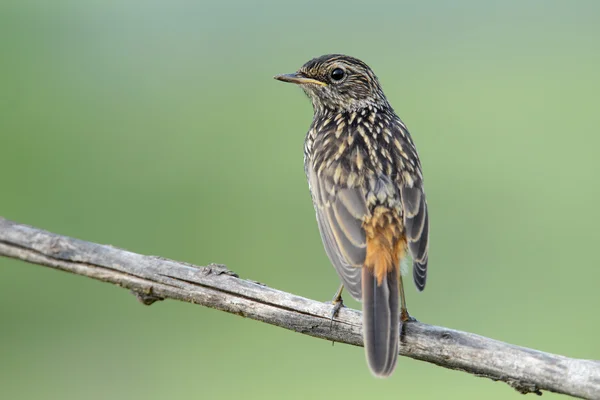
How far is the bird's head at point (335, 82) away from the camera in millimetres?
6672

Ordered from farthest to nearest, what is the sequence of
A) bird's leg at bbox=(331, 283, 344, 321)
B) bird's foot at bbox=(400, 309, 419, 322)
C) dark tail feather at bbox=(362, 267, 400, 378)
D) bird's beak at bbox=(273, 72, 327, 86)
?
bird's beak at bbox=(273, 72, 327, 86) → bird's foot at bbox=(400, 309, 419, 322) → bird's leg at bbox=(331, 283, 344, 321) → dark tail feather at bbox=(362, 267, 400, 378)

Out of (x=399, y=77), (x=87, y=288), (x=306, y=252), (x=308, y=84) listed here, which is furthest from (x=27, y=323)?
(x=399, y=77)

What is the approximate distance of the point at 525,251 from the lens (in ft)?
36.8

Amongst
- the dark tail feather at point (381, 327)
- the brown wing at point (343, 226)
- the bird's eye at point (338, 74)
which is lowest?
the dark tail feather at point (381, 327)

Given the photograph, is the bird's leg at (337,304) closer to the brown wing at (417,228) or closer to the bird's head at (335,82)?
the brown wing at (417,228)

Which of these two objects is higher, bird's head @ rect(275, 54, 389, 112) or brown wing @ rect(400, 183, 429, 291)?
bird's head @ rect(275, 54, 389, 112)

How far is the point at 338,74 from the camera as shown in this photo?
671 centimetres

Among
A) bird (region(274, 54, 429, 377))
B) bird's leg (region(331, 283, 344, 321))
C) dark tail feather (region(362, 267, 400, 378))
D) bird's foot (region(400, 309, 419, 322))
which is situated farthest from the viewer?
bird's foot (region(400, 309, 419, 322))

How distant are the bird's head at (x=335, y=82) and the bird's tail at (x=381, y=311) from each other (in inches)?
74.7

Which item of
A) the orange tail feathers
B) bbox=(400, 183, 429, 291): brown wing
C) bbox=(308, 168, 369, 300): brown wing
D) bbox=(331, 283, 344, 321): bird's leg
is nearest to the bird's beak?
bbox=(308, 168, 369, 300): brown wing

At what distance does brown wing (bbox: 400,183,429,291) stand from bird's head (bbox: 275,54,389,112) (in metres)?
1.32

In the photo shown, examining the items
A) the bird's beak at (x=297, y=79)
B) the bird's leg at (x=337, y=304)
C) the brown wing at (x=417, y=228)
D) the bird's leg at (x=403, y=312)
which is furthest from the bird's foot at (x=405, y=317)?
the bird's beak at (x=297, y=79)

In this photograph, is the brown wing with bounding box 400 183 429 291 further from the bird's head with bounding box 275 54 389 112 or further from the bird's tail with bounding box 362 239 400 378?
the bird's head with bounding box 275 54 389 112

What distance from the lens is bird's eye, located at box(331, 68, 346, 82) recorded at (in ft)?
22.0
